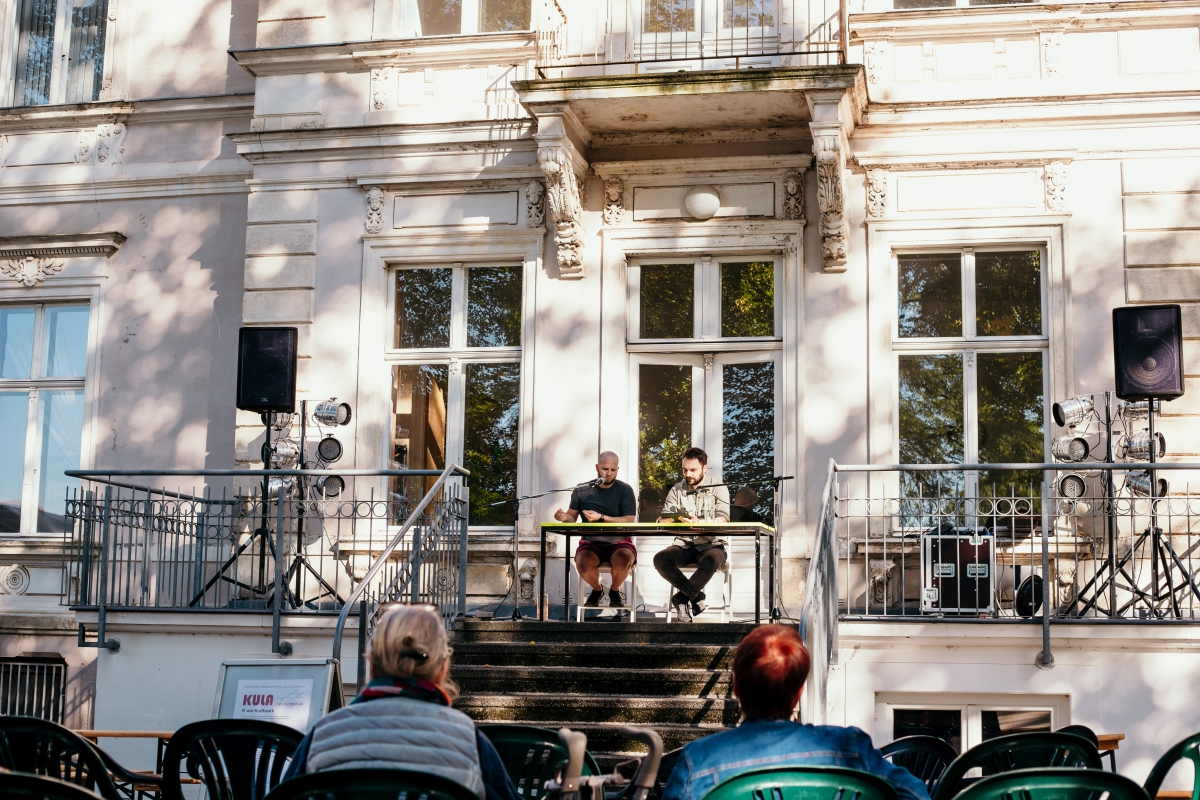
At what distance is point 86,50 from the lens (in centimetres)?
1162

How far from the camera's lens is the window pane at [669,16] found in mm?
9984

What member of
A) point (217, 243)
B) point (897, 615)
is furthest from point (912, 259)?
point (217, 243)

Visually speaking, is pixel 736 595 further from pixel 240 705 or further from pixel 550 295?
pixel 240 705

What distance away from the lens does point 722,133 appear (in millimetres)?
9758

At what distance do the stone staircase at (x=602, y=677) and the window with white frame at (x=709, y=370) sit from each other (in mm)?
1950

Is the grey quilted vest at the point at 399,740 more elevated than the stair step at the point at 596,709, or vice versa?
the grey quilted vest at the point at 399,740

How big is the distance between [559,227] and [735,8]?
2045 millimetres

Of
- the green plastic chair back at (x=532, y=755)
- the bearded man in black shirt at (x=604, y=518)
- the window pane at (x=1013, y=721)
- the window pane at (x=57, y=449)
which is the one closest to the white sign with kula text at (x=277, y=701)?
the bearded man in black shirt at (x=604, y=518)

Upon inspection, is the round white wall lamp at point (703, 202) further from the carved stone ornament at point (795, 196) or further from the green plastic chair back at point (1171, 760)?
the green plastic chair back at point (1171, 760)

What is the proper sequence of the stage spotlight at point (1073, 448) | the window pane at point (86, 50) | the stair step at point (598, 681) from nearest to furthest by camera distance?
the stair step at point (598, 681), the stage spotlight at point (1073, 448), the window pane at point (86, 50)

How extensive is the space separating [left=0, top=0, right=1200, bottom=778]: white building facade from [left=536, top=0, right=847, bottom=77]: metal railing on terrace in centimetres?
3

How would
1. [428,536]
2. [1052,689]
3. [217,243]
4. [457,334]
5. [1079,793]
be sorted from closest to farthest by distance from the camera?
[1079,793] → [1052,689] → [428,536] → [457,334] → [217,243]

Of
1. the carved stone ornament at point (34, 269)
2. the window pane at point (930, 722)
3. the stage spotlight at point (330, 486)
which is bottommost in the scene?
the window pane at point (930, 722)

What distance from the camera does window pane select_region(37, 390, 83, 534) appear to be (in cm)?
1098
